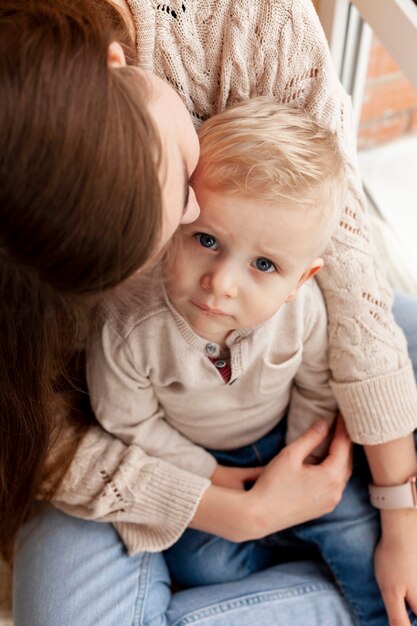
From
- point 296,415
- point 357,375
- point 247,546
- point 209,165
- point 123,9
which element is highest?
point 123,9

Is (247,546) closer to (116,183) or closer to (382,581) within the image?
(382,581)

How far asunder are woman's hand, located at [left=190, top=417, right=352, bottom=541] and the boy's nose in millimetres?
336

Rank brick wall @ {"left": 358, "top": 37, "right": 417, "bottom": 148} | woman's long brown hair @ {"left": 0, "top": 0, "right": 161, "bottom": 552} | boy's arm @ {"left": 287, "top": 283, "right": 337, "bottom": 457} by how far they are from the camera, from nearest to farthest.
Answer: woman's long brown hair @ {"left": 0, "top": 0, "right": 161, "bottom": 552}
boy's arm @ {"left": 287, "top": 283, "right": 337, "bottom": 457}
brick wall @ {"left": 358, "top": 37, "right": 417, "bottom": 148}

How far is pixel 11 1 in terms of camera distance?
666mm

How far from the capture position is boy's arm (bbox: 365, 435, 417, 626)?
3.22ft

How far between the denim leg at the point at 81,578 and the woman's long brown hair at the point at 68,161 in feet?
1.41

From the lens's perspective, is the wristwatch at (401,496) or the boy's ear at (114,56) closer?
the boy's ear at (114,56)

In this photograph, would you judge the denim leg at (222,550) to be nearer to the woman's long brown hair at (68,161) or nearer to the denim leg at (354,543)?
the denim leg at (354,543)

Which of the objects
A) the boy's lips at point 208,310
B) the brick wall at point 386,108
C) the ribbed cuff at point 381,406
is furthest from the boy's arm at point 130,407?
the brick wall at point 386,108

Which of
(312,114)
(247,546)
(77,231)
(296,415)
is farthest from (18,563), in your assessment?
(312,114)

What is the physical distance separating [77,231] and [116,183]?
0.05 meters

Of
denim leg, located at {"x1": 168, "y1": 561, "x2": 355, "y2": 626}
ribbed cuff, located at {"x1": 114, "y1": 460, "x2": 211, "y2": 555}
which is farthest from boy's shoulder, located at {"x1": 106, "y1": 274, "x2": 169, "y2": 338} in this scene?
denim leg, located at {"x1": 168, "y1": 561, "x2": 355, "y2": 626}

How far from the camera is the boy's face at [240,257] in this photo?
765 millimetres

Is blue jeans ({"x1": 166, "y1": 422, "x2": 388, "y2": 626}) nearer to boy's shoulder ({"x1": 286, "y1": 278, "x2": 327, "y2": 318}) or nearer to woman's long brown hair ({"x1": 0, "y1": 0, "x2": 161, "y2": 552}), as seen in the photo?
boy's shoulder ({"x1": 286, "y1": 278, "x2": 327, "y2": 318})
